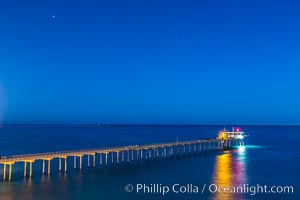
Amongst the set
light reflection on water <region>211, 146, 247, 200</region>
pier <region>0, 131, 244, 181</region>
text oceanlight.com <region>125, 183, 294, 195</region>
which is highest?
pier <region>0, 131, 244, 181</region>

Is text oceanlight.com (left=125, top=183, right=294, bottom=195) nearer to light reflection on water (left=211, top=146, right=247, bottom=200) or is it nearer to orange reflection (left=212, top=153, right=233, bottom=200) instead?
light reflection on water (left=211, top=146, right=247, bottom=200)

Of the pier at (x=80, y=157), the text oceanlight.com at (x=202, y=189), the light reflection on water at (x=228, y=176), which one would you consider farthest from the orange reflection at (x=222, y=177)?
the pier at (x=80, y=157)

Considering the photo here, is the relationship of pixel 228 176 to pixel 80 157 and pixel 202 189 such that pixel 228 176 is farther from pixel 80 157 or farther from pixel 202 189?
pixel 80 157

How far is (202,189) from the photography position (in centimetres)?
4616

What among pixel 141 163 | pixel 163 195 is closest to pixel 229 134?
pixel 141 163

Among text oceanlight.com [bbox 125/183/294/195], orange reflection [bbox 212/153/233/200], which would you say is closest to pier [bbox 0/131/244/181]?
text oceanlight.com [bbox 125/183/294/195]

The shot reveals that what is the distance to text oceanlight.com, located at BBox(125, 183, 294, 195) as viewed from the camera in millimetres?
44750

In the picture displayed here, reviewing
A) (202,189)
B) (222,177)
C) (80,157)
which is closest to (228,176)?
(222,177)

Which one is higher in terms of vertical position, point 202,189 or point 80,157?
point 80,157

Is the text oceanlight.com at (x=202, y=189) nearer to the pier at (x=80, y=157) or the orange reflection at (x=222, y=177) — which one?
the orange reflection at (x=222, y=177)

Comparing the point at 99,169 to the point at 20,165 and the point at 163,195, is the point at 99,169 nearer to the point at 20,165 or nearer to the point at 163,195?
the point at 20,165

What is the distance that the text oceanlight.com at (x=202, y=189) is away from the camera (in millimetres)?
44750

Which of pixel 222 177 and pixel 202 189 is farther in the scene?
pixel 222 177

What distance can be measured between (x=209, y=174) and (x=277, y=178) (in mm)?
10107
